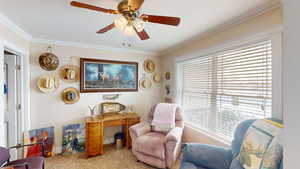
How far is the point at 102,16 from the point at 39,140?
252 centimetres

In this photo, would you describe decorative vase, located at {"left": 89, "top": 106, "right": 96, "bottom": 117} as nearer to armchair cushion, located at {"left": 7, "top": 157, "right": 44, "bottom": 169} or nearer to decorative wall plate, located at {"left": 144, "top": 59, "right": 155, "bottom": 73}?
armchair cushion, located at {"left": 7, "top": 157, "right": 44, "bottom": 169}

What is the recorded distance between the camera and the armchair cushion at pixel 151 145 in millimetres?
1978

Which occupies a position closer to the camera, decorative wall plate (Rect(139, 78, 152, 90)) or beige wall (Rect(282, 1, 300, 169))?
beige wall (Rect(282, 1, 300, 169))

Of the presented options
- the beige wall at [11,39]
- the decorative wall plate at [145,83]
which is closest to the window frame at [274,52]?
the decorative wall plate at [145,83]

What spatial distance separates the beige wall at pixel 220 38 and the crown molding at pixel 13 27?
2.80 metres

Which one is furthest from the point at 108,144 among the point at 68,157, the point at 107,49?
the point at 107,49

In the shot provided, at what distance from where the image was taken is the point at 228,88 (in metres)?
1.94

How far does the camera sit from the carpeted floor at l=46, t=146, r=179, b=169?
2.17 metres

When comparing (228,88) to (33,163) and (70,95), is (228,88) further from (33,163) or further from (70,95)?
(70,95)

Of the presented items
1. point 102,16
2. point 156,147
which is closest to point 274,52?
point 156,147

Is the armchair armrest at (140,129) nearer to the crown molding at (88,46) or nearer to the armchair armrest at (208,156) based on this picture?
the armchair armrest at (208,156)

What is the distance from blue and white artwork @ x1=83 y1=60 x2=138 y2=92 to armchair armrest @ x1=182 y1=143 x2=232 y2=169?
2.03 m

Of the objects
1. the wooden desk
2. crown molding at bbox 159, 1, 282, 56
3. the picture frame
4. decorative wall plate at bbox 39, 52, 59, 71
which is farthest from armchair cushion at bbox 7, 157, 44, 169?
crown molding at bbox 159, 1, 282, 56

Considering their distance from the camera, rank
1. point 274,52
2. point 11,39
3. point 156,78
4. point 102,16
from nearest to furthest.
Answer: point 274,52 → point 102,16 → point 11,39 → point 156,78
